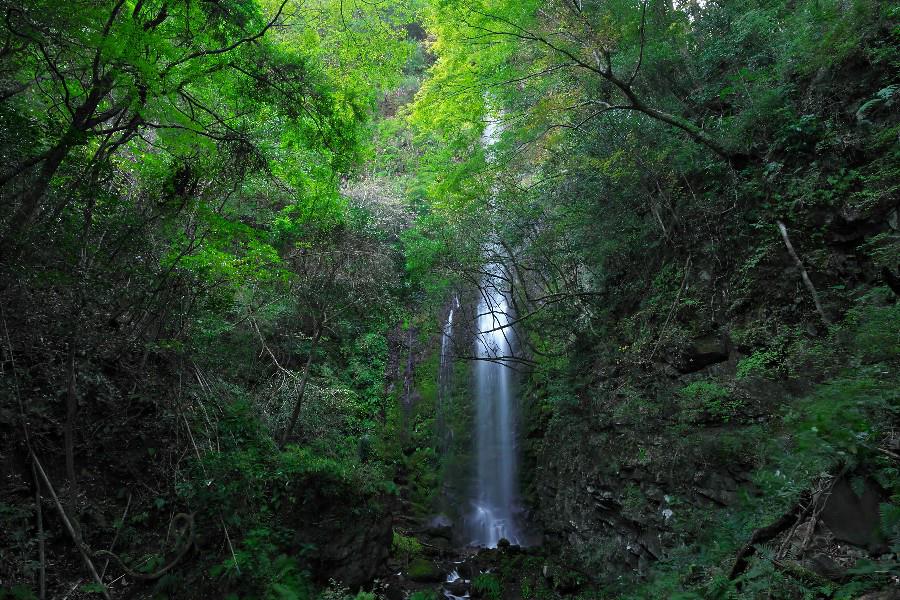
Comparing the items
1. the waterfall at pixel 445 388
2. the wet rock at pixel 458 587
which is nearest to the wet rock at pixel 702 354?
the wet rock at pixel 458 587

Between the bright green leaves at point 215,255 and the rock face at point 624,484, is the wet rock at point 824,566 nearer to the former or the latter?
the rock face at point 624,484

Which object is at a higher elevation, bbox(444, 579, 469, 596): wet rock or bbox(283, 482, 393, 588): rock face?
bbox(283, 482, 393, 588): rock face

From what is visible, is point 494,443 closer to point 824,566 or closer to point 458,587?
point 458,587

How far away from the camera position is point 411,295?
Result: 14070mm

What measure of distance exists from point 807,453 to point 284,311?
8769 millimetres

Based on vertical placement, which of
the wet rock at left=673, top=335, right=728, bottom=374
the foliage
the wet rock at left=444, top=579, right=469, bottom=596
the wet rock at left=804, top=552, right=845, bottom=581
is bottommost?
the wet rock at left=444, top=579, right=469, bottom=596

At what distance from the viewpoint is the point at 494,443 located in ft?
38.3

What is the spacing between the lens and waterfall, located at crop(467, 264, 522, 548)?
10.4m

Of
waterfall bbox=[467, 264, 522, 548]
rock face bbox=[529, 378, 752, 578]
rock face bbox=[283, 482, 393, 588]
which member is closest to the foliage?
rock face bbox=[529, 378, 752, 578]

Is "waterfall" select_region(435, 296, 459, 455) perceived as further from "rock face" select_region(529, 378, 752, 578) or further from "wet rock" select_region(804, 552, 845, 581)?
"wet rock" select_region(804, 552, 845, 581)

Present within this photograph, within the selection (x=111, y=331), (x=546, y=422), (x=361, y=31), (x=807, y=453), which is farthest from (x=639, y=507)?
(x=361, y=31)

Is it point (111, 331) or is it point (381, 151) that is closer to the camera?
point (111, 331)

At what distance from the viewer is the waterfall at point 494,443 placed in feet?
34.0

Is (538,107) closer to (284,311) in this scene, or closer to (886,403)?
(886,403)
